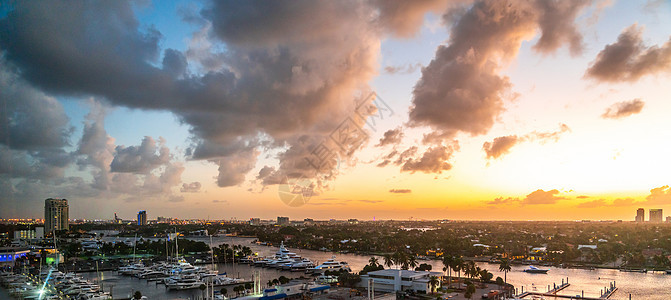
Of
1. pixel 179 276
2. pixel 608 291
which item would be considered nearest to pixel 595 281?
pixel 608 291

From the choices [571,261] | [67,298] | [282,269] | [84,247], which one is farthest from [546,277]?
[84,247]

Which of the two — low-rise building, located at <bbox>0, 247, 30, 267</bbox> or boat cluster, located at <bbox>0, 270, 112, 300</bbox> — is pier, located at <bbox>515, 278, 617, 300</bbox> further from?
low-rise building, located at <bbox>0, 247, 30, 267</bbox>

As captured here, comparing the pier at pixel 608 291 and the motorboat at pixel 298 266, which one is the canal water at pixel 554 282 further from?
the motorboat at pixel 298 266

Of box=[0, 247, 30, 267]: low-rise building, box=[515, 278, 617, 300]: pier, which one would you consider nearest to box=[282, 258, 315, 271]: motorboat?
box=[515, 278, 617, 300]: pier

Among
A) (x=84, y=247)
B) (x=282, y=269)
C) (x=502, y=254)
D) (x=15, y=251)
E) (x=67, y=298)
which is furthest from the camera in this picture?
(x=84, y=247)

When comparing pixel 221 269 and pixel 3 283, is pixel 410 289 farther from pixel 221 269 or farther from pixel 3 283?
pixel 3 283

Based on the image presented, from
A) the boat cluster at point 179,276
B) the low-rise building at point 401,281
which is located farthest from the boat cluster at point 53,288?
the low-rise building at point 401,281
